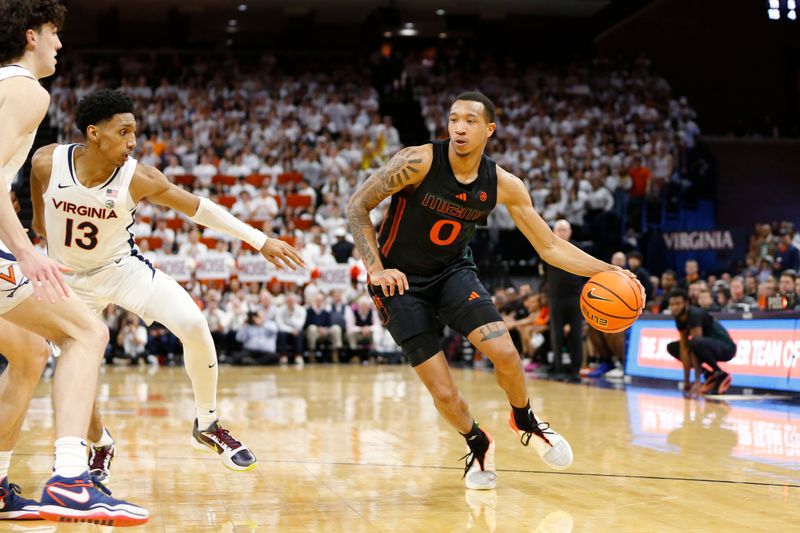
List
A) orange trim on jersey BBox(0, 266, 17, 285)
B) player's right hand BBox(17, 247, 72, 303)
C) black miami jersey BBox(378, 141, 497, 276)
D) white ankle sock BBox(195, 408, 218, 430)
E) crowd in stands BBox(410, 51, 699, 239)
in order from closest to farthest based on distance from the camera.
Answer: player's right hand BBox(17, 247, 72, 303)
orange trim on jersey BBox(0, 266, 17, 285)
white ankle sock BBox(195, 408, 218, 430)
black miami jersey BBox(378, 141, 497, 276)
crowd in stands BBox(410, 51, 699, 239)

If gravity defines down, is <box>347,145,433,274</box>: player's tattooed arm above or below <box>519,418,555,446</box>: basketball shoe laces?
above

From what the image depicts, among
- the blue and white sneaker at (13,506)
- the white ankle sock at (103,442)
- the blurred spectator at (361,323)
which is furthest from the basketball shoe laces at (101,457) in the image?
the blurred spectator at (361,323)

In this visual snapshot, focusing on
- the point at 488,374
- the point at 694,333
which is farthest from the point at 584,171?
the point at 694,333

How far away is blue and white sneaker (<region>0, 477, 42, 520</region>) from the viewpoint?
4.18 meters

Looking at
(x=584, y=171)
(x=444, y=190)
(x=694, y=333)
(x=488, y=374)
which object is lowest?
(x=488, y=374)

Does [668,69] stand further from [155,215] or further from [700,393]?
[700,393]

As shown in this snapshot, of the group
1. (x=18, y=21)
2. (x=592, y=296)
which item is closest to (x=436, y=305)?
(x=592, y=296)

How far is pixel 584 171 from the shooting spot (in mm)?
20266

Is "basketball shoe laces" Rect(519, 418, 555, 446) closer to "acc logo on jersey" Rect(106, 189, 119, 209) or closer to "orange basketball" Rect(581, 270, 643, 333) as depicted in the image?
"orange basketball" Rect(581, 270, 643, 333)

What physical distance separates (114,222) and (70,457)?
5.15 feet

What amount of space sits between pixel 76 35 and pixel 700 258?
20.2 metres

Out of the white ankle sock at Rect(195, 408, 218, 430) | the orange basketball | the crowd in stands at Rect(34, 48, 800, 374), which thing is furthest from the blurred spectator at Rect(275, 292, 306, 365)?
the orange basketball

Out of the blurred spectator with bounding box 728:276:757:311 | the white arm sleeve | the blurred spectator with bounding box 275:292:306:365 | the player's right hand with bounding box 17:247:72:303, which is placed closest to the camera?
the player's right hand with bounding box 17:247:72:303

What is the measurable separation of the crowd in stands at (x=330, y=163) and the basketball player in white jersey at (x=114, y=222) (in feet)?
24.8
